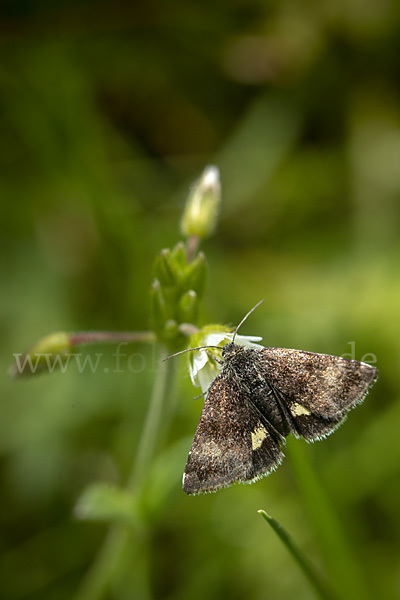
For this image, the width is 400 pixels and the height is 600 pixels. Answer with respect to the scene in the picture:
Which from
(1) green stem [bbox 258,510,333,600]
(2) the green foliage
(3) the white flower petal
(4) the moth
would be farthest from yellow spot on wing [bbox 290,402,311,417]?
(2) the green foliage

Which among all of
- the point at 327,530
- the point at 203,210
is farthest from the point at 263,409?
the point at 203,210

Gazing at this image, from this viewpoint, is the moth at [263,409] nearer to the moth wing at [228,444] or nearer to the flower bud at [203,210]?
the moth wing at [228,444]

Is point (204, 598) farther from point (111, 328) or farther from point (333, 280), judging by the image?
point (333, 280)

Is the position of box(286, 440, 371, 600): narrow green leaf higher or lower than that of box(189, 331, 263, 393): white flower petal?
lower

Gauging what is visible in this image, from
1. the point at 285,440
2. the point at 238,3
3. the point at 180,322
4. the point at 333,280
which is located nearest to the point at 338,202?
the point at 333,280

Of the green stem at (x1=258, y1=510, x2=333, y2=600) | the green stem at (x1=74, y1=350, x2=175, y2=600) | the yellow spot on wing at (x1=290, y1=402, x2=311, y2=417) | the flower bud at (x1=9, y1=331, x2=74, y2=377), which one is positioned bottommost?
the green stem at (x1=258, y1=510, x2=333, y2=600)

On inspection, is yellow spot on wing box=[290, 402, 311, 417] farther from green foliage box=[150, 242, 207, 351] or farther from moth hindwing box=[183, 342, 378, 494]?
green foliage box=[150, 242, 207, 351]

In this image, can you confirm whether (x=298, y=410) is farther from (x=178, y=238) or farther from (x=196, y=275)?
(x=178, y=238)
